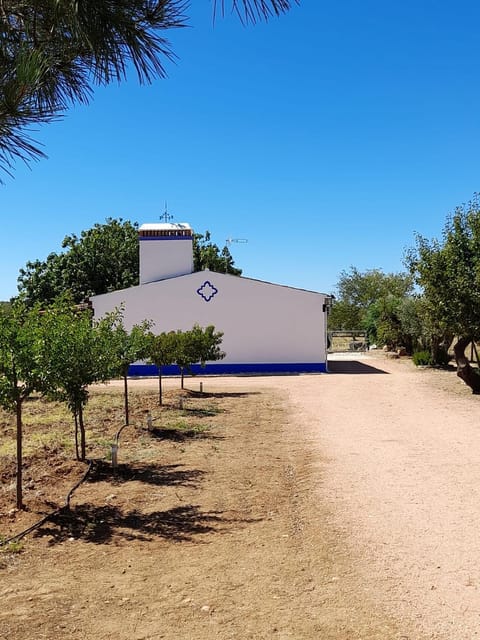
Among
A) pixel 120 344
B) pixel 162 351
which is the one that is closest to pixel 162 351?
pixel 162 351

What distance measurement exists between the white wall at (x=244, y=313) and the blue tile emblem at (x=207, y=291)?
146 millimetres

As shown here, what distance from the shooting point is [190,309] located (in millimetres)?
30266

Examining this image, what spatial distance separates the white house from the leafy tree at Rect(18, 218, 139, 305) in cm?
1488

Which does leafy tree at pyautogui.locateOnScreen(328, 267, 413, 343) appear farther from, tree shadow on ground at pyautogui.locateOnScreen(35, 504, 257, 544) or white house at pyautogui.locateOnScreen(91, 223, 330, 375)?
tree shadow on ground at pyautogui.locateOnScreen(35, 504, 257, 544)

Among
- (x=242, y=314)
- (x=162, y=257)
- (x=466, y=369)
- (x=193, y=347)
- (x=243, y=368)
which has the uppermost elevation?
(x=162, y=257)

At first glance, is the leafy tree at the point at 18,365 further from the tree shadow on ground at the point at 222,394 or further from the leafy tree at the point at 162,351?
the tree shadow on ground at the point at 222,394

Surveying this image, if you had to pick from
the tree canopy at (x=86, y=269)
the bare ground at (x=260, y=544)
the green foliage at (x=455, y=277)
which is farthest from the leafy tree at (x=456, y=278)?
the tree canopy at (x=86, y=269)

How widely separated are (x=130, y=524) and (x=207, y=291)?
24.0 metres

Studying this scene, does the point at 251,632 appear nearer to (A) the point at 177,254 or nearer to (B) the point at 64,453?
(B) the point at 64,453

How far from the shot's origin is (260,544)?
579cm

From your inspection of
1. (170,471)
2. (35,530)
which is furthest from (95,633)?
(170,471)

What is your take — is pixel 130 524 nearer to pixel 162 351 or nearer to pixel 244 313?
pixel 162 351

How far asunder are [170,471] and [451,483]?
13.4 feet

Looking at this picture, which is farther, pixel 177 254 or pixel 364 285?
pixel 364 285
